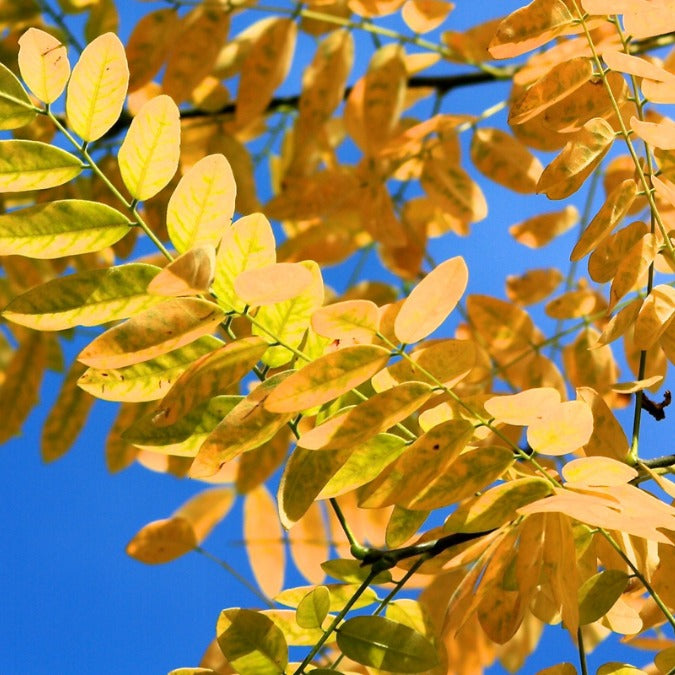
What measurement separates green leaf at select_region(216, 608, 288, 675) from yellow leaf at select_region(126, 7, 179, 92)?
3.10 ft

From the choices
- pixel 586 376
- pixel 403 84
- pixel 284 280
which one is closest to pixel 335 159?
pixel 403 84

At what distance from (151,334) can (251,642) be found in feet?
0.94

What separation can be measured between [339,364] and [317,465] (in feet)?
0.30

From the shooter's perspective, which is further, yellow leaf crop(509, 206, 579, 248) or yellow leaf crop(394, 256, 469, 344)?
yellow leaf crop(509, 206, 579, 248)

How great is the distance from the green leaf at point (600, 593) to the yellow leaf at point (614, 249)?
0.89 feet

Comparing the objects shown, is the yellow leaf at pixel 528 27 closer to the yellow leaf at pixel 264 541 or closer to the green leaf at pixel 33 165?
the green leaf at pixel 33 165

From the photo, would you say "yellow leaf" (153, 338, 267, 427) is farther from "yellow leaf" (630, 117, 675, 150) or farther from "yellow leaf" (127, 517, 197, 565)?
"yellow leaf" (127, 517, 197, 565)

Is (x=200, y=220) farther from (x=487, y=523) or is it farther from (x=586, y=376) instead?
(x=586, y=376)

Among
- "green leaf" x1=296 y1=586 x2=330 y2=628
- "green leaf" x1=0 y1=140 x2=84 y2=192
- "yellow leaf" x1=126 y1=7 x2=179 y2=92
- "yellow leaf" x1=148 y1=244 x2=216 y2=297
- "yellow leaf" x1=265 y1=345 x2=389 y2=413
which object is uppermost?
"yellow leaf" x1=126 y1=7 x2=179 y2=92

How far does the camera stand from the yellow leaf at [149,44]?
4.87 feet

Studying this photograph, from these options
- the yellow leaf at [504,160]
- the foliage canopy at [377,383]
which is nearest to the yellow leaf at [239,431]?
the foliage canopy at [377,383]

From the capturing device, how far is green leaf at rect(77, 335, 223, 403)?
0.74 m

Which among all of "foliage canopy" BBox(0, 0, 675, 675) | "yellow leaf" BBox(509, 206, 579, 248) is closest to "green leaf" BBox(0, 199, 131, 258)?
"foliage canopy" BBox(0, 0, 675, 675)

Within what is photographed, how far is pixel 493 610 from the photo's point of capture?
31.2 inches
